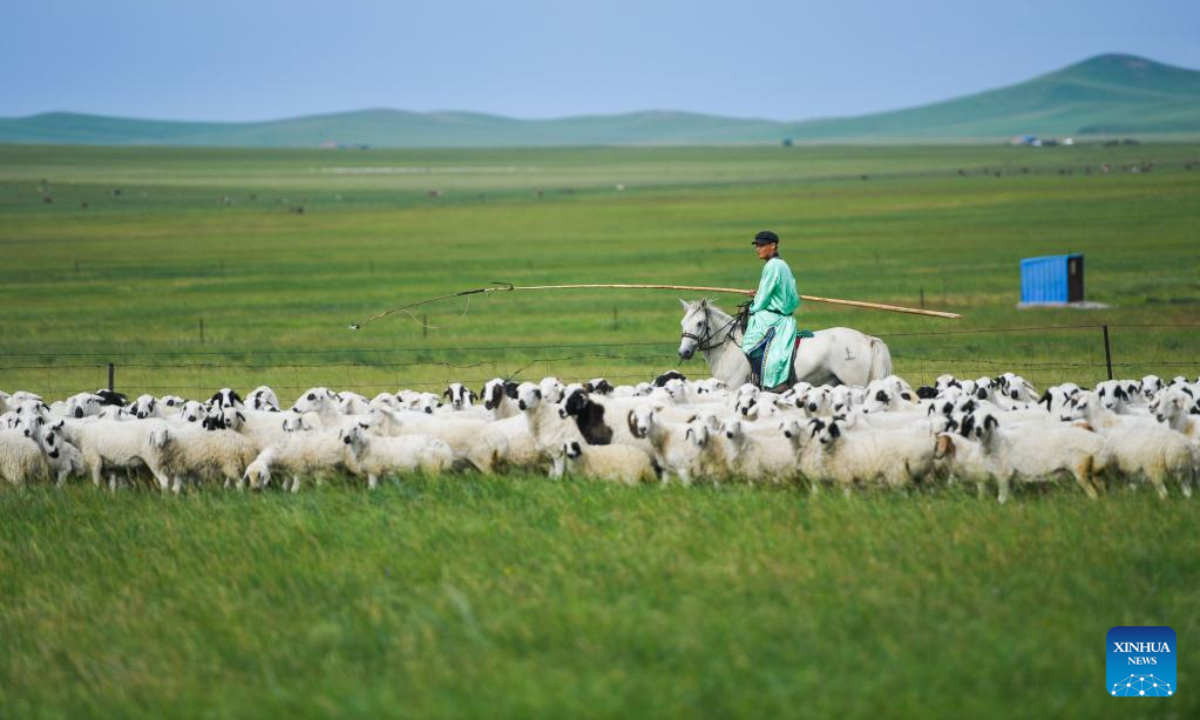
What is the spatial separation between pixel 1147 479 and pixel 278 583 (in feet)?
25.1

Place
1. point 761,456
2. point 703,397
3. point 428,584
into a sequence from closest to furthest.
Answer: point 428,584 → point 761,456 → point 703,397

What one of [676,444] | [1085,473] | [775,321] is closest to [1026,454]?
[1085,473]

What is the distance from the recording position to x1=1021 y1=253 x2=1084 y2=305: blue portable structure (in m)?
34.9

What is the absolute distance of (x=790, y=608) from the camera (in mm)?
9227

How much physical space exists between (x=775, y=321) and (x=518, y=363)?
36.9ft

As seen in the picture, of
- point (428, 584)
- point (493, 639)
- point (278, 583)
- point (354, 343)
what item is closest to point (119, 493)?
point (278, 583)

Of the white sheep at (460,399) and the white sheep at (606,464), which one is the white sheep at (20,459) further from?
the white sheep at (606,464)

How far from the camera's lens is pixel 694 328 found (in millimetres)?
17719

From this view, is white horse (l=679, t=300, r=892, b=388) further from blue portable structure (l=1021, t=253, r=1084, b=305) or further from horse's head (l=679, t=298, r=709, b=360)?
blue portable structure (l=1021, t=253, r=1084, b=305)

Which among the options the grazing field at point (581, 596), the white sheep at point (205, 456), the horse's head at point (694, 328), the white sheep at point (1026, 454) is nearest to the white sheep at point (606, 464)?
the grazing field at point (581, 596)

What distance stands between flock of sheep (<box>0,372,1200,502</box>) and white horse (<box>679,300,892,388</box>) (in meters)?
1.80

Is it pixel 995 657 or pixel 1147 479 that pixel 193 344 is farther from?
pixel 995 657

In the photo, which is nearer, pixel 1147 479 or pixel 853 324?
pixel 1147 479

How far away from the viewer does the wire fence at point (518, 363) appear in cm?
2408
